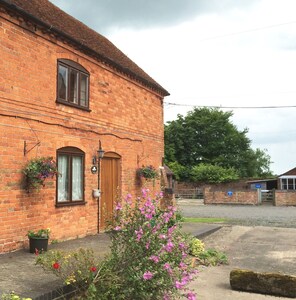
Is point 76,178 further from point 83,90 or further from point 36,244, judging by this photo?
point 36,244

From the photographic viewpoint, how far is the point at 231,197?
3316cm

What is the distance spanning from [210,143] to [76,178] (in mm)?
43352

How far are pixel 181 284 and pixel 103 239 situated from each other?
544 cm

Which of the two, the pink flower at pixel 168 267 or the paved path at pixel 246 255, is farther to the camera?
the paved path at pixel 246 255

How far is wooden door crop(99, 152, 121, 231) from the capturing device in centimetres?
1161

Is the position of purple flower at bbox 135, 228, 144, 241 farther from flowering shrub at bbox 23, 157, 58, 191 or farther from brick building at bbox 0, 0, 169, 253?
flowering shrub at bbox 23, 157, 58, 191

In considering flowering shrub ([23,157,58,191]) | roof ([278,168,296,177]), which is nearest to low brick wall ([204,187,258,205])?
roof ([278,168,296,177])

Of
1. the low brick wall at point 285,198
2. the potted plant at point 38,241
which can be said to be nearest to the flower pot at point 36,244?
the potted plant at point 38,241

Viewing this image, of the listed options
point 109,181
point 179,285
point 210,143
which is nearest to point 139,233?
point 179,285

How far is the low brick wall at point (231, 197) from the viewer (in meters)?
32.2

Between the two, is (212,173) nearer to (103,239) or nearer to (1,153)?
(103,239)

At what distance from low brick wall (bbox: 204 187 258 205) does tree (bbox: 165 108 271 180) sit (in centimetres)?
1717

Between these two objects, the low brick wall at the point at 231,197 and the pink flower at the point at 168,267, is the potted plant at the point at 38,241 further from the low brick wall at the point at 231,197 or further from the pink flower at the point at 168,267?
the low brick wall at the point at 231,197

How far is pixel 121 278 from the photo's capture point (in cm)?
501
